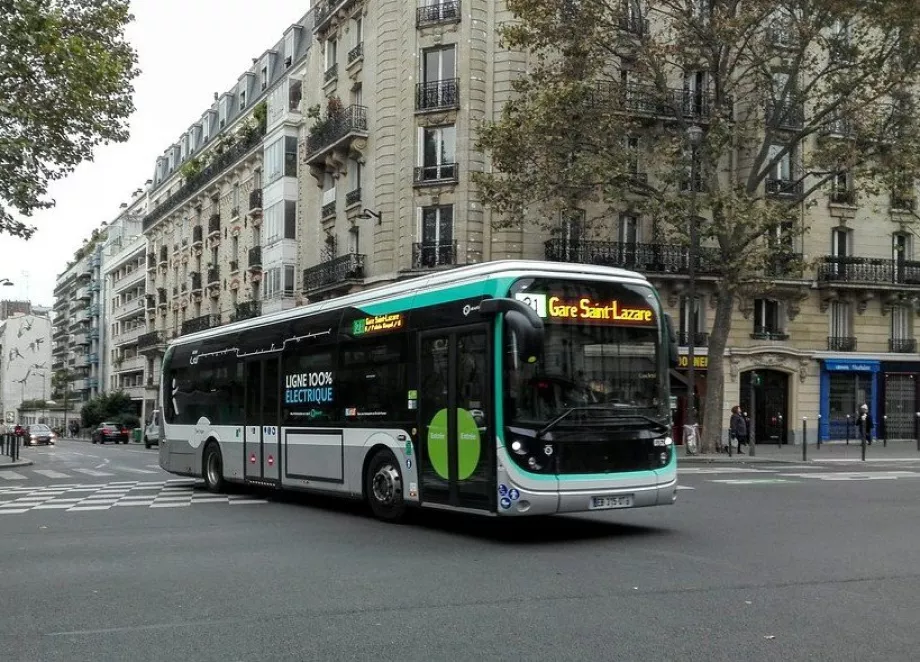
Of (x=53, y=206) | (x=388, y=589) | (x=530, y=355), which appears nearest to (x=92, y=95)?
(x=53, y=206)

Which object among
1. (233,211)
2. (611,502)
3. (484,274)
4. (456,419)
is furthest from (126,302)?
(611,502)

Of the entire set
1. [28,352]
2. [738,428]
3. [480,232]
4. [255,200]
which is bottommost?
[738,428]

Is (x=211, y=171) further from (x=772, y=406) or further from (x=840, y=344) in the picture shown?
(x=840, y=344)

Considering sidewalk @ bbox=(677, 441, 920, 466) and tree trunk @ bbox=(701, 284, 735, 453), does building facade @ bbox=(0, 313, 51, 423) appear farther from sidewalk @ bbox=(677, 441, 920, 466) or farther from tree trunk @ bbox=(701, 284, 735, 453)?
tree trunk @ bbox=(701, 284, 735, 453)

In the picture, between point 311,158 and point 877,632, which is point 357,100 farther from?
point 877,632

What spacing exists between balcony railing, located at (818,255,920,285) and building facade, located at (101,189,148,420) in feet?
165

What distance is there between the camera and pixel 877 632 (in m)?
6.43

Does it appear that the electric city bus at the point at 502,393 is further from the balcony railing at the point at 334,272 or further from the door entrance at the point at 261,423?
the balcony railing at the point at 334,272

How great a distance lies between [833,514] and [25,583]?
970 centimetres

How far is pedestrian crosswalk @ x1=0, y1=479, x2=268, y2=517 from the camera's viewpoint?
15.2 meters

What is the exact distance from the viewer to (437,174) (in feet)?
115

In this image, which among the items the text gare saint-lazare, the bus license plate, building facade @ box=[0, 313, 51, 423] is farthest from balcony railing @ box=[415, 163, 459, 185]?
building facade @ box=[0, 313, 51, 423]

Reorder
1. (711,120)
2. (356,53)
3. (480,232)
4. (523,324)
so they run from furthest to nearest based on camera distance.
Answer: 1. (356,53)
2. (480,232)
3. (711,120)
4. (523,324)

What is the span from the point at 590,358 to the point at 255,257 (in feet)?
131
